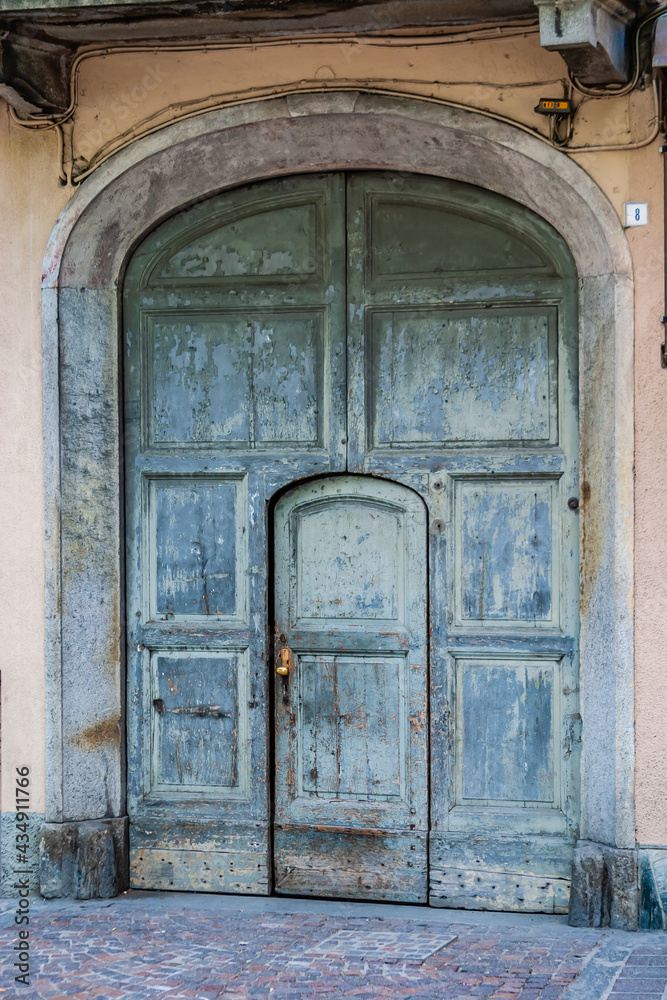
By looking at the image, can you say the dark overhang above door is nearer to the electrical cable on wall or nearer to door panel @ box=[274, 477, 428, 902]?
the electrical cable on wall

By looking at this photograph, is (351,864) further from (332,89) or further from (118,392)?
(332,89)

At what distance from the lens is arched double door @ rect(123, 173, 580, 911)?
5.14m

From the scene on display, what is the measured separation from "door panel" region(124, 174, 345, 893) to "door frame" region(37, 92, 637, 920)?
0.39 ft

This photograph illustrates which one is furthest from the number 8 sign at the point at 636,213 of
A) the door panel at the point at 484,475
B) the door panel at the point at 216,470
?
the door panel at the point at 216,470

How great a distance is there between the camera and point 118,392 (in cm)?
552

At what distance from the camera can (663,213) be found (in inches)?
188

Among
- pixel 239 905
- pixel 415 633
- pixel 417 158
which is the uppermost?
pixel 417 158

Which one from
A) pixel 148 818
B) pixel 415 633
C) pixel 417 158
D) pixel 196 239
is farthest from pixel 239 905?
pixel 417 158

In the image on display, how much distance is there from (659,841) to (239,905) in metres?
1.97

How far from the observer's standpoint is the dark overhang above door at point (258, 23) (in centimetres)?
442

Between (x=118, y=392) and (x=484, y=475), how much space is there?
6.11 feet

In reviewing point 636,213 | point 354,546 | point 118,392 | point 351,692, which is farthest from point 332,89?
point 351,692

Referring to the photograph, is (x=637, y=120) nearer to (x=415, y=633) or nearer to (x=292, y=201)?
(x=292, y=201)

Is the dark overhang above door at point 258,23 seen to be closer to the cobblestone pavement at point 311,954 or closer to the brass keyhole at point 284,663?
the brass keyhole at point 284,663
